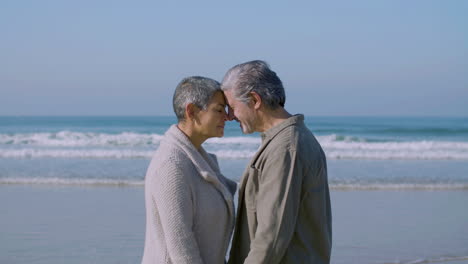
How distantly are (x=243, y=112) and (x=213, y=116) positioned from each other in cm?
22

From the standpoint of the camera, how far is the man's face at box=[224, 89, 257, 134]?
8.13 feet

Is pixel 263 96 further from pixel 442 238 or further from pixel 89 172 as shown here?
pixel 89 172

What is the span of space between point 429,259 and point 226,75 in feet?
15.2

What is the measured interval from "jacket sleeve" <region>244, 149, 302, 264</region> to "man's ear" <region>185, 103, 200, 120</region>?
1.57 feet

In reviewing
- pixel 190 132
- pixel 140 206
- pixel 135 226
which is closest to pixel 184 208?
pixel 190 132

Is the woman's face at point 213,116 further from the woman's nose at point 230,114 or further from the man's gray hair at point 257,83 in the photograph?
the man's gray hair at point 257,83

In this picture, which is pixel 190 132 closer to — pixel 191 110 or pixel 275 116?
pixel 191 110

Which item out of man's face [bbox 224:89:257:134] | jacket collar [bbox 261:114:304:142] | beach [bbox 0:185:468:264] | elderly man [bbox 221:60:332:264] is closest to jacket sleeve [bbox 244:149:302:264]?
elderly man [bbox 221:60:332:264]

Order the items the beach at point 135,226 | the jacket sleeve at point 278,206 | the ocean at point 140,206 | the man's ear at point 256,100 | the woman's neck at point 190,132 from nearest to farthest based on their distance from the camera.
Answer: the jacket sleeve at point 278,206
the man's ear at point 256,100
the woman's neck at point 190,132
the beach at point 135,226
the ocean at point 140,206

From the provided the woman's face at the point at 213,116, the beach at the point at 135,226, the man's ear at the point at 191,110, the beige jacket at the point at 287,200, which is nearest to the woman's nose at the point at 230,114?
the woman's face at the point at 213,116

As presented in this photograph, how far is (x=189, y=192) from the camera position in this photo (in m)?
2.56

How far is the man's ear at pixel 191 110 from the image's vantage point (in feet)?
8.66

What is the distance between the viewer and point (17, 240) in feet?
22.5

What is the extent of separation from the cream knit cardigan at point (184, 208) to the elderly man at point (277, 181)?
0.49 ft
